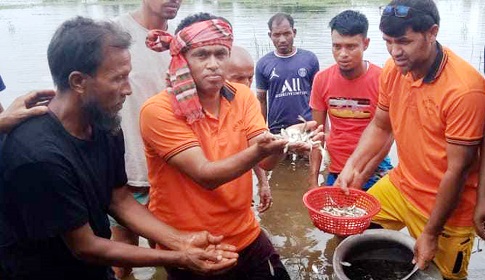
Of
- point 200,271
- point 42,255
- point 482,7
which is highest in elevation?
point 42,255

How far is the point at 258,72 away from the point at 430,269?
3828mm

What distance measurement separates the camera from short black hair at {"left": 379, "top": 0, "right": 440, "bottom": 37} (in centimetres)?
304

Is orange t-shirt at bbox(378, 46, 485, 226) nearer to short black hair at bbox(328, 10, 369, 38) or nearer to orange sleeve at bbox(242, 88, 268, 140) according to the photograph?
short black hair at bbox(328, 10, 369, 38)

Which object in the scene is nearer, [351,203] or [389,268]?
[389,268]

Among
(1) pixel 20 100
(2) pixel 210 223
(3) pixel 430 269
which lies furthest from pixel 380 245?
(1) pixel 20 100

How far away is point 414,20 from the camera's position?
119 inches

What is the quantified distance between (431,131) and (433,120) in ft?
0.29

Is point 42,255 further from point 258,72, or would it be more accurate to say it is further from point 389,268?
point 258,72

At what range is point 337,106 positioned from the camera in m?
4.39

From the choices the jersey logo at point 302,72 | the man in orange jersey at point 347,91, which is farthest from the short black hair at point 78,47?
the jersey logo at point 302,72

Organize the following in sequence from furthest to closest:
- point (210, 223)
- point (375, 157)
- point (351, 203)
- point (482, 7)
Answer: point (482, 7) < point (375, 157) < point (351, 203) < point (210, 223)

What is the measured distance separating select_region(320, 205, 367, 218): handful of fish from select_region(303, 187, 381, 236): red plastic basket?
4cm

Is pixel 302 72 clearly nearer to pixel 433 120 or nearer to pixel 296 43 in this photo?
pixel 433 120

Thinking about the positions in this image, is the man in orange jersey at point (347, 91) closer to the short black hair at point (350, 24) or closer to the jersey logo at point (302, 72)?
the short black hair at point (350, 24)
